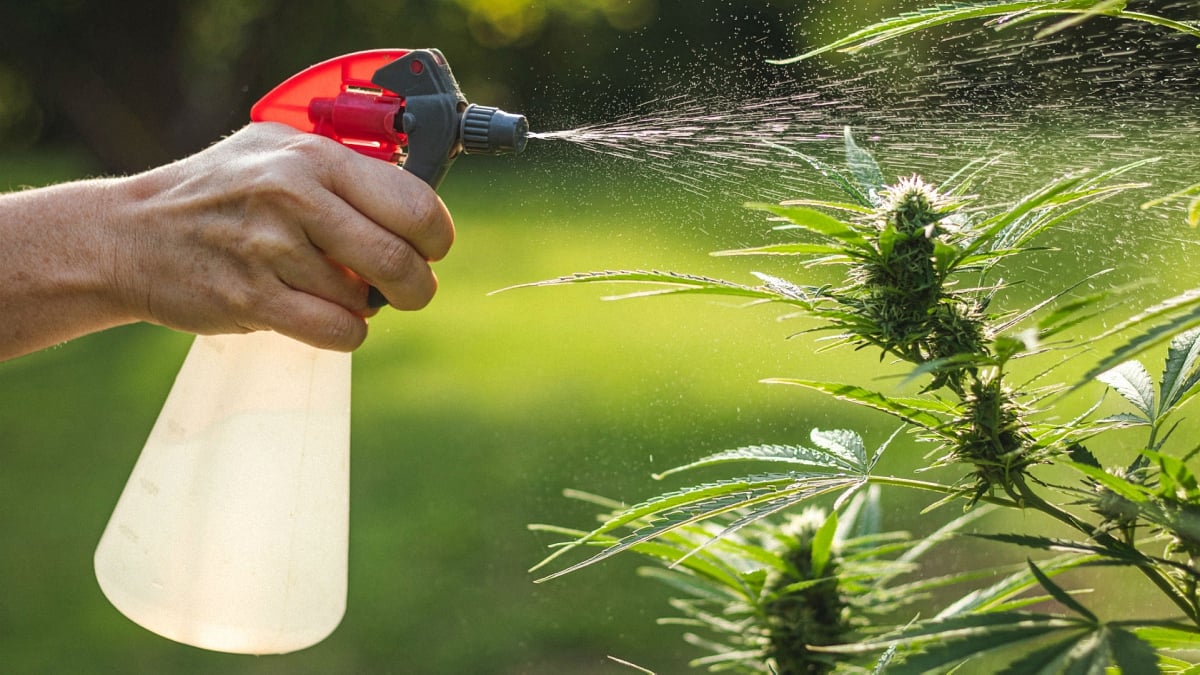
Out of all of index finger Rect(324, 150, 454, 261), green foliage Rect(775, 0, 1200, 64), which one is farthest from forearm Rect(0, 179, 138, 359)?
green foliage Rect(775, 0, 1200, 64)

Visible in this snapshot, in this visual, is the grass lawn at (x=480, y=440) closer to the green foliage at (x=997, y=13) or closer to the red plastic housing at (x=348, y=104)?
the red plastic housing at (x=348, y=104)

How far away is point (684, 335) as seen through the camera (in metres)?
5.20

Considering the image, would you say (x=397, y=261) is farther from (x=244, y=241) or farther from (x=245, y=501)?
(x=245, y=501)

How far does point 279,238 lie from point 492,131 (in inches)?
8.9

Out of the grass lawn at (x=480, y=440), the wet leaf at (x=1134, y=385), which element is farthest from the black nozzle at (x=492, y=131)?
the grass lawn at (x=480, y=440)

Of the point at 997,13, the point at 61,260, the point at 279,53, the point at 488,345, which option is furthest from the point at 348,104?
the point at 279,53

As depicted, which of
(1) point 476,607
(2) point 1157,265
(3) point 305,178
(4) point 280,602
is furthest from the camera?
(2) point 1157,265

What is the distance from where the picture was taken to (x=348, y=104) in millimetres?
Result: 1126

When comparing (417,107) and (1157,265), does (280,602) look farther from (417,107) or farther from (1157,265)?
(1157,265)

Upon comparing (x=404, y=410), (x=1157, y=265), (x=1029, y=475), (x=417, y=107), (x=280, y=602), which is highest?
(x=1157, y=265)

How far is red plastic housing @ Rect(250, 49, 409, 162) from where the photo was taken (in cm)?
111

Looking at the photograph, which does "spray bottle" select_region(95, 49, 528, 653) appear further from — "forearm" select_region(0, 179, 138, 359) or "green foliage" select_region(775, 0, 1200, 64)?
"green foliage" select_region(775, 0, 1200, 64)

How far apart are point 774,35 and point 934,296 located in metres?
5.34

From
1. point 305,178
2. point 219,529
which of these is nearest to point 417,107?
point 305,178
